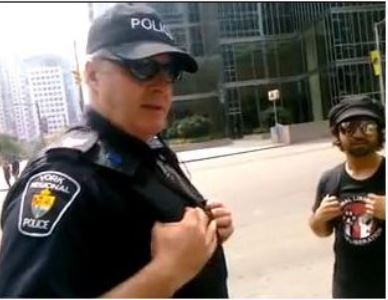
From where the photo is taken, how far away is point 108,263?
1.40 ft

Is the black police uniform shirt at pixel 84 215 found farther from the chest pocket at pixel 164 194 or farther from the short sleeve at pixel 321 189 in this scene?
the short sleeve at pixel 321 189

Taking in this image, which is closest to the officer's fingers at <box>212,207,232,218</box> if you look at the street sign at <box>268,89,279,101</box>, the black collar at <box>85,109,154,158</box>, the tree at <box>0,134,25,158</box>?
the black collar at <box>85,109,154,158</box>

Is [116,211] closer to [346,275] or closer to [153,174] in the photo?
[153,174]

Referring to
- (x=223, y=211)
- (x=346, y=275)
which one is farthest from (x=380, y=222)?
(x=223, y=211)

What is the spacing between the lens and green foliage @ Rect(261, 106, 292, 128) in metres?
1.30

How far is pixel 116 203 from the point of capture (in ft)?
1.41

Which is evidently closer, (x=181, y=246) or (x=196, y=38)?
(x=181, y=246)

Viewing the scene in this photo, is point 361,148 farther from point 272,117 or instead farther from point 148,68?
point 148,68

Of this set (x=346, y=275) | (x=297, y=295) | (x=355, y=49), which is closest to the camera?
(x=346, y=275)

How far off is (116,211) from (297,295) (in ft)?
4.57

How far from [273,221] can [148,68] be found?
2.07 metres

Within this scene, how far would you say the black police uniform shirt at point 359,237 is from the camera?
0.88 meters

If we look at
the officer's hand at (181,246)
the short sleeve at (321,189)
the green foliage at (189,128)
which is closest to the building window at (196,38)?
the green foliage at (189,128)

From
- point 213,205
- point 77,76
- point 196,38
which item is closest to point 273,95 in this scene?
point 196,38
